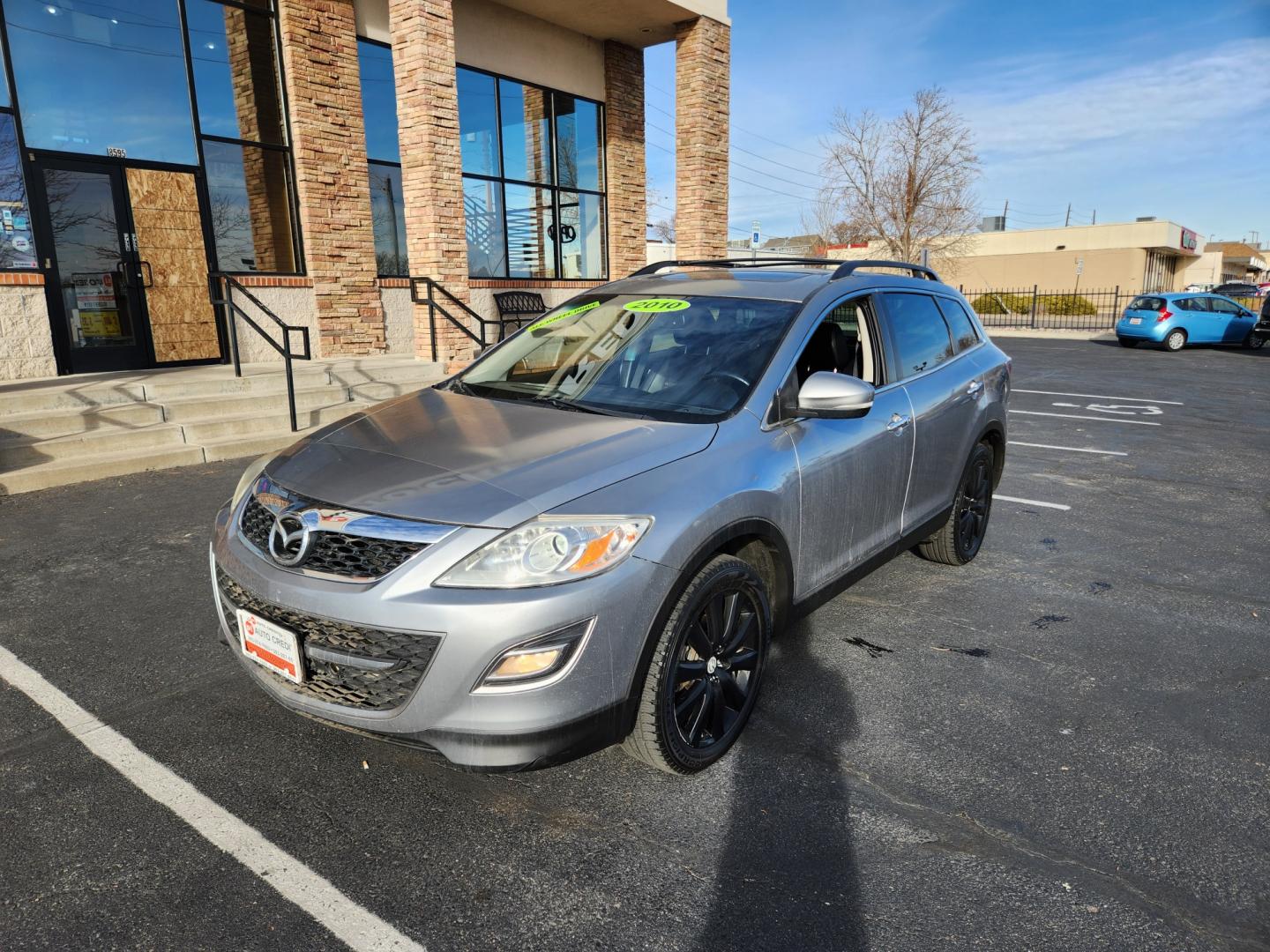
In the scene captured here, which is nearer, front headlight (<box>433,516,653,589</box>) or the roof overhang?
front headlight (<box>433,516,653,589</box>)

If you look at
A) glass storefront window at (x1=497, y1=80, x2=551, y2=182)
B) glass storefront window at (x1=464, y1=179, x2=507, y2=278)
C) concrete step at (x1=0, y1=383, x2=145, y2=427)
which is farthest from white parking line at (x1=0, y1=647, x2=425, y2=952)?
glass storefront window at (x1=497, y1=80, x2=551, y2=182)

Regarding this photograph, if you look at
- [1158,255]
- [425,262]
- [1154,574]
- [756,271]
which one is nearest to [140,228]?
[425,262]

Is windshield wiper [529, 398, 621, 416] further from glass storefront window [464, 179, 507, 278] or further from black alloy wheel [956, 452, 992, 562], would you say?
glass storefront window [464, 179, 507, 278]

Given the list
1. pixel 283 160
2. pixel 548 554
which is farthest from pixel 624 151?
pixel 548 554

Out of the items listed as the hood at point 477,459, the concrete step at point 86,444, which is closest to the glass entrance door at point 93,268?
the concrete step at point 86,444

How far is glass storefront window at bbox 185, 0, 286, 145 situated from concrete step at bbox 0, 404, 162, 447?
183 inches

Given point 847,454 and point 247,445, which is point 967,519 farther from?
point 247,445

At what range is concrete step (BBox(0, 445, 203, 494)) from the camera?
21.8 feet

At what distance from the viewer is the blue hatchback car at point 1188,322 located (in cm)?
2280

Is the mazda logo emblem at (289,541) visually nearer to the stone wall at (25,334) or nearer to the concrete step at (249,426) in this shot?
the concrete step at (249,426)

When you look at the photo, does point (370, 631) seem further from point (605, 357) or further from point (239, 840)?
point (605, 357)

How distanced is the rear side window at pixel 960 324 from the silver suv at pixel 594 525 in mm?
→ 874

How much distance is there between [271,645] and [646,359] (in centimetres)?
189

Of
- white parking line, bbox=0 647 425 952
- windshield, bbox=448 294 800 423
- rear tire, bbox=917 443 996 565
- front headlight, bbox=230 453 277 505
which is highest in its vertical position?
windshield, bbox=448 294 800 423
